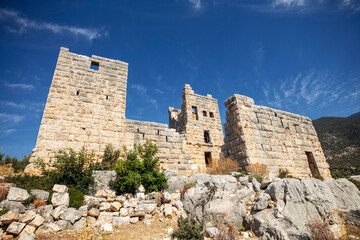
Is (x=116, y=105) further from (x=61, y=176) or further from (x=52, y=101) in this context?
(x=61, y=176)

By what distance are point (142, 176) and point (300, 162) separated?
296 inches

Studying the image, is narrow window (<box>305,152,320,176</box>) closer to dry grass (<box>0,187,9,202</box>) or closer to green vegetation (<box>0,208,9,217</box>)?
green vegetation (<box>0,208,9,217</box>)

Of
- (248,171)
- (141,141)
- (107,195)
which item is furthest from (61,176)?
(248,171)

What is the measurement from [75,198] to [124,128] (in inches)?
158

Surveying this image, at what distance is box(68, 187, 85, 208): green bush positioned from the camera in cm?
521

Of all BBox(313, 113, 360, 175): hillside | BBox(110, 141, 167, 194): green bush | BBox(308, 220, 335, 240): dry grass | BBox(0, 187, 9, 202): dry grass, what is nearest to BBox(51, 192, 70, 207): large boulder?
BBox(0, 187, 9, 202): dry grass

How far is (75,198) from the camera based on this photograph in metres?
5.41

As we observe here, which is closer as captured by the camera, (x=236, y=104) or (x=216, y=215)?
(x=216, y=215)

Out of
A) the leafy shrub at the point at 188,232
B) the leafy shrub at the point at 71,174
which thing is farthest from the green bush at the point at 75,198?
the leafy shrub at the point at 188,232

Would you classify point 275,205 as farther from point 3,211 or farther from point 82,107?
point 82,107

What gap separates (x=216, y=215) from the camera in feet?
15.9

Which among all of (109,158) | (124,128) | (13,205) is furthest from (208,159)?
(13,205)

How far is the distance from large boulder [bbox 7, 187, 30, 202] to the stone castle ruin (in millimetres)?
2343

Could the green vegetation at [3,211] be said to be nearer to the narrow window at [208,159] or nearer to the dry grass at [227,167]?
the dry grass at [227,167]
